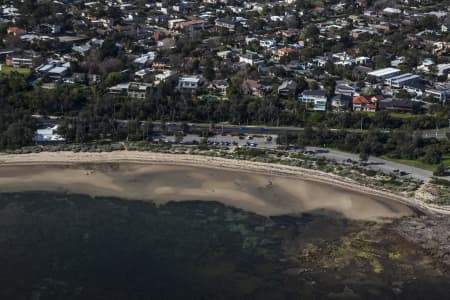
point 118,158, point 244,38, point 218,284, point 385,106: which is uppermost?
point 244,38

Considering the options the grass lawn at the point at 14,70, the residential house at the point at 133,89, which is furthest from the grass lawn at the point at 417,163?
the grass lawn at the point at 14,70

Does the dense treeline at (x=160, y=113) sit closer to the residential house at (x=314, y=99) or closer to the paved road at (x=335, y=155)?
the residential house at (x=314, y=99)

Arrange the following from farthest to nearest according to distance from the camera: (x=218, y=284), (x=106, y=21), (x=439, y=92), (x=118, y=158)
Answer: (x=106, y=21) < (x=439, y=92) < (x=118, y=158) < (x=218, y=284)

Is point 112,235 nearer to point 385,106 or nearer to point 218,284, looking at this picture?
point 218,284

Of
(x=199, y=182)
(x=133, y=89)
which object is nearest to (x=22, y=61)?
(x=133, y=89)

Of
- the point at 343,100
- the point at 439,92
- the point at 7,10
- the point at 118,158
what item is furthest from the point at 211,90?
the point at 7,10

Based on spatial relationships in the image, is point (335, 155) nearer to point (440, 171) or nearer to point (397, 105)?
point (440, 171)
